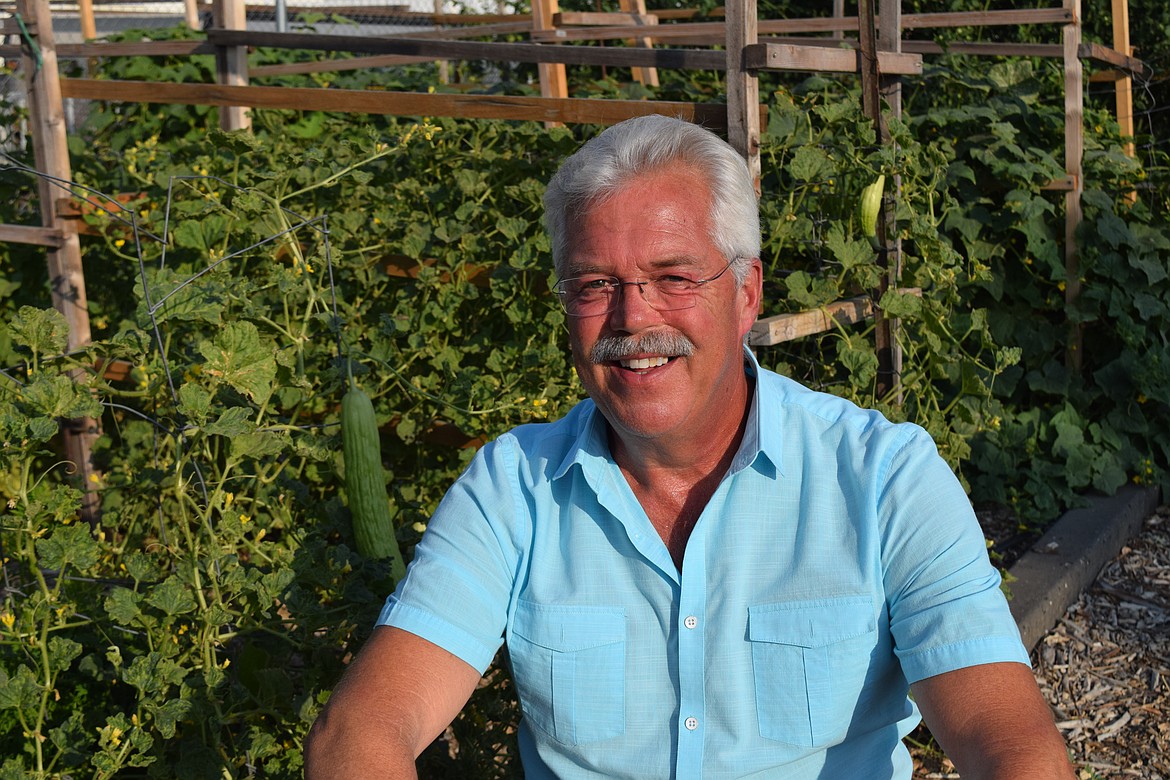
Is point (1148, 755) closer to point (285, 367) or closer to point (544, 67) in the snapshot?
point (285, 367)

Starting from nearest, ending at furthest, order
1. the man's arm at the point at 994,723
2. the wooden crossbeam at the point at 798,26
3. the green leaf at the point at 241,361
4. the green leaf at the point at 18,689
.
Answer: the man's arm at the point at 994,723 → the green leaf at the point at 18,689 → the green leaf at the point at 241,361 → the wooden crossbeam at the point at 798,26

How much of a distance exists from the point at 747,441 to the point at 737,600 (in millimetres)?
246

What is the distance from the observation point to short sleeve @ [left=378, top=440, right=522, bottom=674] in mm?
1797

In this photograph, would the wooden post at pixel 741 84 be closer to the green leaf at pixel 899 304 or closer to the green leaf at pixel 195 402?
the green leaf at pixel 899 304

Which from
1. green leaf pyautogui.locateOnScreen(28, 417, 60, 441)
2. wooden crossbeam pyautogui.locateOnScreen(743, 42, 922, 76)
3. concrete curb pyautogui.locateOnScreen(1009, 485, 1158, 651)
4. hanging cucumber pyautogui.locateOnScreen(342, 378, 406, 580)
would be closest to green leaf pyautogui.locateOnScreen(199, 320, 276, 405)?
hanging cucumber pyautogui.locateOnScreen(342, 378, 406, 580)

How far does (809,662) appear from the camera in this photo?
5.74ft

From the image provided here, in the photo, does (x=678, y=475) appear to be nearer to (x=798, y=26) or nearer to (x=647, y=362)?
(x=647, y=362)

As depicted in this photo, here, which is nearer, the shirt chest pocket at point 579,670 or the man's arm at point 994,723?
the man's arm at point 994,723

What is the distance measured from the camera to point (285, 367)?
273 cm

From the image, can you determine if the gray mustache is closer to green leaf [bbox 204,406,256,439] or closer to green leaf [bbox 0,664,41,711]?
green leaf [bbox 204,406,256,439]

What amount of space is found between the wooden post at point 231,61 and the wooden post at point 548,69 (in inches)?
58.2

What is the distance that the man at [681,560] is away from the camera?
174 centimetres

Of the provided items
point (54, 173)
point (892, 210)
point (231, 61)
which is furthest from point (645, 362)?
point (231, 61)

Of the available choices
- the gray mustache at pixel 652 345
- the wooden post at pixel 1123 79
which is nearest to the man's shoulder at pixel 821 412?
the gray mustache at pixel 652 345
